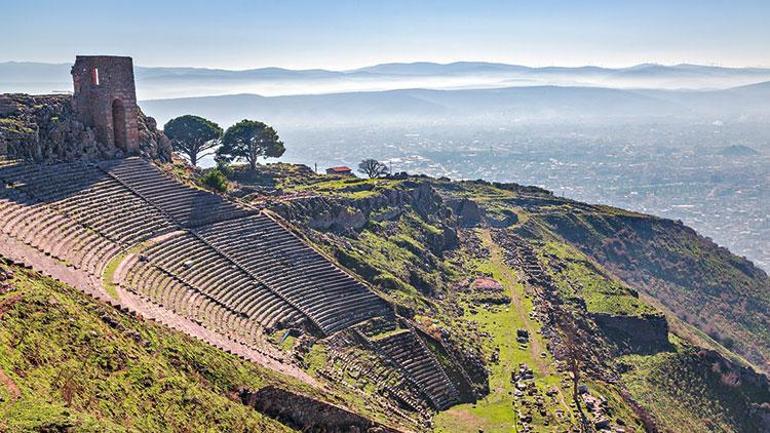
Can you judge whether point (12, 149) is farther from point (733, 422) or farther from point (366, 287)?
point (733, 422)

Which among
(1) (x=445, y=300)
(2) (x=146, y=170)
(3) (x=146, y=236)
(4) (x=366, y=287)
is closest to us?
(3) (x=146, y=236)

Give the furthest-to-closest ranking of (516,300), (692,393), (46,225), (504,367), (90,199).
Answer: (516,300) < (692,393) < (504,367) < (90,199) < (46,225)

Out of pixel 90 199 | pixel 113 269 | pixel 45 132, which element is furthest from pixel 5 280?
pixel 45 132

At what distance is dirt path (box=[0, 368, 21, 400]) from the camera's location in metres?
16.7

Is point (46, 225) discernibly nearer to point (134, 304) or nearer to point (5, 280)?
point (134, 304)

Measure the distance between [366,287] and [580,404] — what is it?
13805mm

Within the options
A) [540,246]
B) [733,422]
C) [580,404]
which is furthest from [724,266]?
[580,404]

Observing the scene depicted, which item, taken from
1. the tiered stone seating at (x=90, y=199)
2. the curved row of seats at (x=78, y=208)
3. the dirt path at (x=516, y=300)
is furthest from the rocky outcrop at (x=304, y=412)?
the dirt path at (x=516, y=300)

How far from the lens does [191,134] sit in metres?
71.9

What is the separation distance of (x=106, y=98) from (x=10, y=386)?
33.3 meters

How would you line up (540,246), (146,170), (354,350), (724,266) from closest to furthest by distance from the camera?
(354,350) → (146,170) → (540,246) → (724,266)

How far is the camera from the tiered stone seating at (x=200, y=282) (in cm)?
3312

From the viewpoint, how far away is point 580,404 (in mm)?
35750

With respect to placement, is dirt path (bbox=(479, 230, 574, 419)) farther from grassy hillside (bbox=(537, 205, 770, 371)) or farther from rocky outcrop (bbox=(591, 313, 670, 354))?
grassy hillside (bbox=(537, 205, 770, 371))
